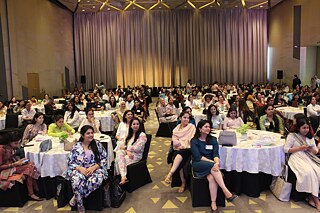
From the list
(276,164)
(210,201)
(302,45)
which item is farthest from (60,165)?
(302,45)

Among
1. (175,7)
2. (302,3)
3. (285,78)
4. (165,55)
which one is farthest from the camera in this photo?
(165,55)

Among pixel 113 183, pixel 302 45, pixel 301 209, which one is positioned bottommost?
pixel 301 209

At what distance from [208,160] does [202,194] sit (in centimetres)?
48

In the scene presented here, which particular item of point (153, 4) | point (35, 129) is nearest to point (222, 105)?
point (35, 129)

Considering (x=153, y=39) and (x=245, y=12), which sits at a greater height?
(x=245, y=12)

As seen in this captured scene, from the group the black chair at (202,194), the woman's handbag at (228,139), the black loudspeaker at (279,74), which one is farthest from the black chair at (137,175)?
the black loudspeaker at (279,74)

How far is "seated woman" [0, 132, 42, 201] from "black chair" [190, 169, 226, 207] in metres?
2.31

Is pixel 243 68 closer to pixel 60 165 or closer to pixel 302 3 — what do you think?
pixel 302 3

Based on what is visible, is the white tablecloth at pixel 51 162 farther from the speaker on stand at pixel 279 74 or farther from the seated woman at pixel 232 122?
the speaker on stand at pixel 279 74

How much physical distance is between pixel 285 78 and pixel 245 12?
5.83 meters

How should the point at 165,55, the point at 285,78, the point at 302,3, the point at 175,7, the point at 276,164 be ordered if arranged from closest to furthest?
1. the point at 276,164
2. the point at 302,3
3. the point at 285,78
4. the point at 175,7
5. the point at 165,55

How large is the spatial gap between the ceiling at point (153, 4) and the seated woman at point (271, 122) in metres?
14.3

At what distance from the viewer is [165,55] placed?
22.8m

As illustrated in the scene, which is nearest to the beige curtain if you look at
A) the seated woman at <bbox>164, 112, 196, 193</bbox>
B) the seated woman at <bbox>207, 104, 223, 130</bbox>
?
the seated woman at <bbox>207, 104, 223, 130</bbox>
